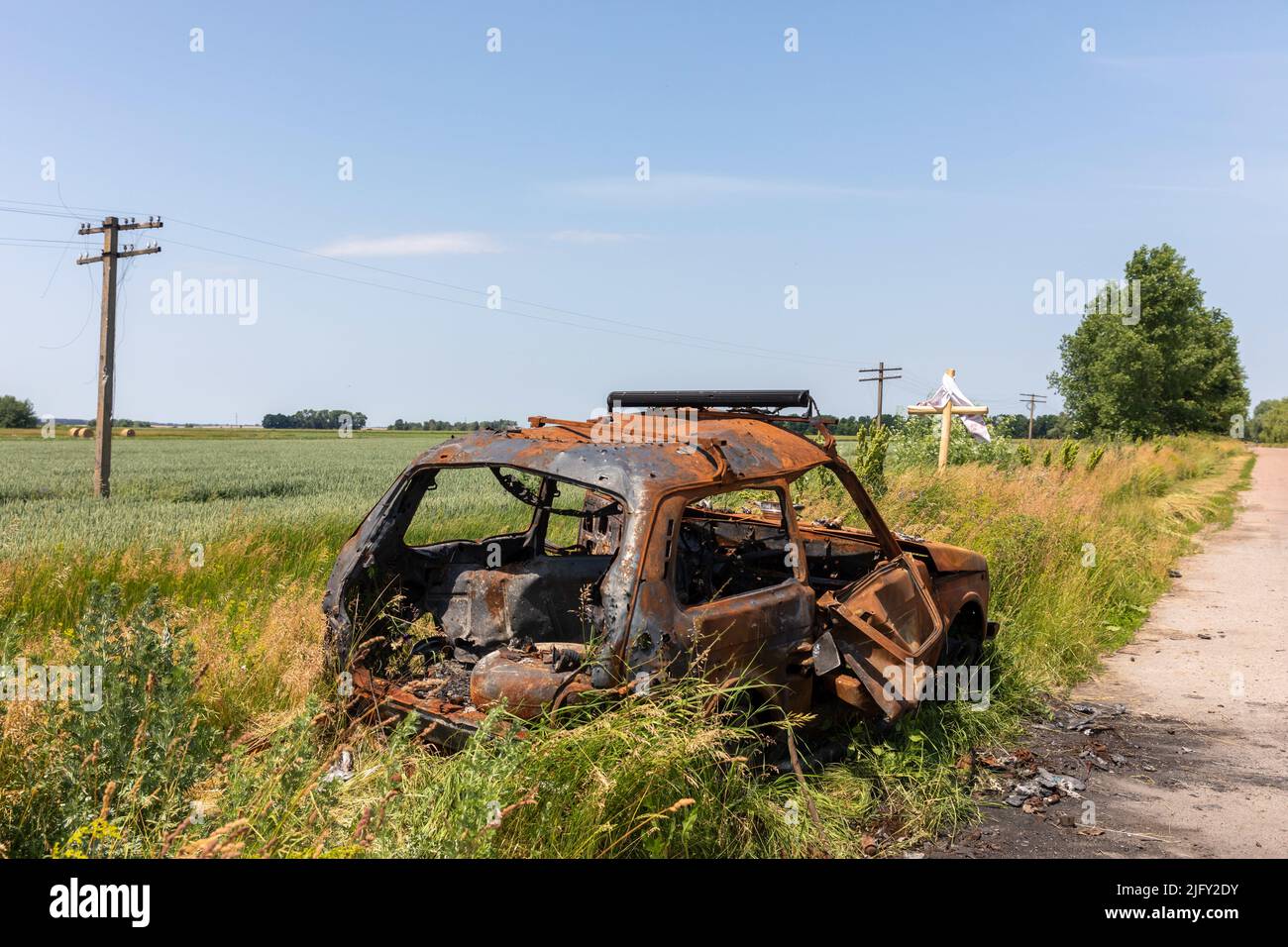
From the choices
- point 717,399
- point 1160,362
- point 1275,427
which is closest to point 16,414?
point 1160,362

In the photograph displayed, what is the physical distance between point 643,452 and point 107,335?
20.4m

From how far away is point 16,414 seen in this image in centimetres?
8762

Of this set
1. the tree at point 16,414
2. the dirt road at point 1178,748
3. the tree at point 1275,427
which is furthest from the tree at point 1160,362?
the tree at point 16,414

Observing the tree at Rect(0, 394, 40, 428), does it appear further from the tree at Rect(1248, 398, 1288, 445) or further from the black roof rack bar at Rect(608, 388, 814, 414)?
the tree at Rect(1248, 398, 1288, 445)

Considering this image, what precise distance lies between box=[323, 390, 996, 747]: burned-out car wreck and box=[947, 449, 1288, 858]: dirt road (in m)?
1.09

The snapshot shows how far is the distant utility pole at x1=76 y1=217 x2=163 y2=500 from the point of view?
68.9 ft

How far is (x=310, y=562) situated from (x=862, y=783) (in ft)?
24.0

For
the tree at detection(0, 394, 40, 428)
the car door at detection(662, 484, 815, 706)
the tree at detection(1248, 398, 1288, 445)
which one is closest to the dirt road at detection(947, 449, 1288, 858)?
the car door at detection(662, 484, 815, 706)

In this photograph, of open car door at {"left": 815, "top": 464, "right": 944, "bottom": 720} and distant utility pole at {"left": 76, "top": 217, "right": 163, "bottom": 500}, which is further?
distant utility pole at {"left": 76, "top": 217, "right": 163, "bottom": 500}

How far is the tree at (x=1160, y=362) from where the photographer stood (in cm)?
4556

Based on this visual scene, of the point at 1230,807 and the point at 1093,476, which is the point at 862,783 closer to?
the point at 1230,807

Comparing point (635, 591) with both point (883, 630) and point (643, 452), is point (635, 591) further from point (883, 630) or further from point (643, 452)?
point (883, 630)

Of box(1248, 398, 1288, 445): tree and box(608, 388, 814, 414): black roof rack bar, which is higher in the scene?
box(1248, 398, 1288, 445): tree
